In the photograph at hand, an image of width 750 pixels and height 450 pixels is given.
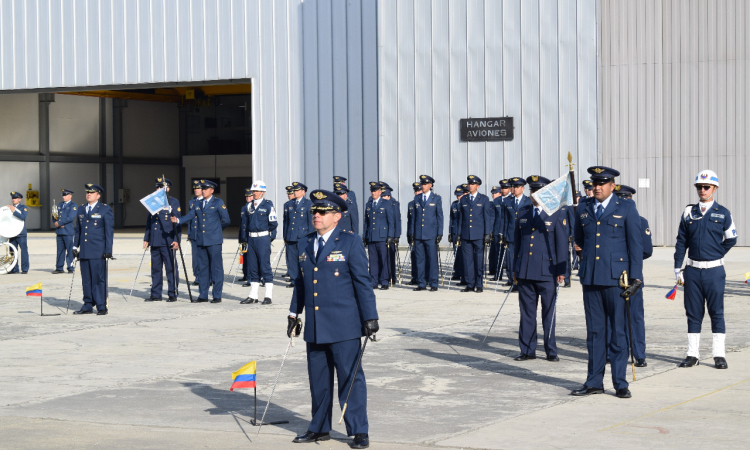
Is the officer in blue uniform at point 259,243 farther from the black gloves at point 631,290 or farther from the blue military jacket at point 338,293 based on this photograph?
the blue military jacket at point 338,293

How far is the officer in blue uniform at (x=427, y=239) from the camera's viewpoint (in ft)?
57.3

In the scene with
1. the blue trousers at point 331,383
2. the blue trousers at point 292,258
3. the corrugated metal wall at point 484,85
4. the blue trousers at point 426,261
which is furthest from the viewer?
the corrugated metal wall at point 484,85

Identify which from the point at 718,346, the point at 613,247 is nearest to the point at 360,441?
the point at 613,247

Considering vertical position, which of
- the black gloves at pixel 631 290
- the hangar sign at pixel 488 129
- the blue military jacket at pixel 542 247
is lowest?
the black gloves at pixel 631 290

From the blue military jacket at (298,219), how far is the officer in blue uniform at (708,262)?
802 centimetres

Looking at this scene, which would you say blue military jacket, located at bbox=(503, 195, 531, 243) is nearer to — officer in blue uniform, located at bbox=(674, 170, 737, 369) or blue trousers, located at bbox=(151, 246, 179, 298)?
blue trousers, located at bbox=(151, 246, 179, 298)

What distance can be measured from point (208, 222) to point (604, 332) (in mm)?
8986

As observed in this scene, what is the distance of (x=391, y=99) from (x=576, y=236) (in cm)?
2047

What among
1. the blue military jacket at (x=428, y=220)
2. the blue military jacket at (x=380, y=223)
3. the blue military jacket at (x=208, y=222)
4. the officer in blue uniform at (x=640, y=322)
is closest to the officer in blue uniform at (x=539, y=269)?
the officer in blue uniform at (x=640, y=322)

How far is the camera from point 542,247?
→ 10.0 metres

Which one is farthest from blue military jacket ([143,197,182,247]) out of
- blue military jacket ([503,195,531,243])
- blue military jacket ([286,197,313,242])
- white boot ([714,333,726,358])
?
white boot ([714,333,726,358])

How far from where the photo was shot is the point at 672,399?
7.77 m

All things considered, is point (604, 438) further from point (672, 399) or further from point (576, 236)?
point (576, 236)

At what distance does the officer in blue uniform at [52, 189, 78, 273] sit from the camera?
2116cm
